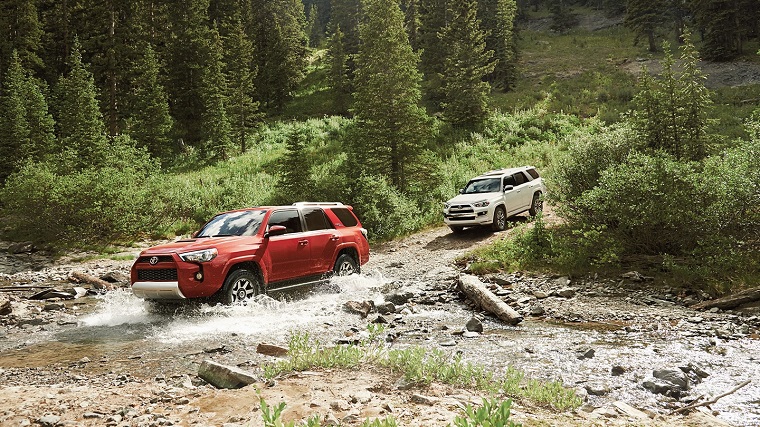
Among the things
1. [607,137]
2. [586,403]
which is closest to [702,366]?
[586,403]

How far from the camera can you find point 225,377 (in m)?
5.20

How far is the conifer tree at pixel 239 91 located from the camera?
3869cm

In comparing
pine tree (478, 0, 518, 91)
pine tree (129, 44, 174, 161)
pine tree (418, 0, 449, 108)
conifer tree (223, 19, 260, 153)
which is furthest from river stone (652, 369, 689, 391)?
pine tree (478, 0, 518, 91)

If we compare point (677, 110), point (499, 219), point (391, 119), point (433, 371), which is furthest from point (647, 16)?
point (433, 371)

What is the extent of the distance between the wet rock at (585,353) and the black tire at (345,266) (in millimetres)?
6138

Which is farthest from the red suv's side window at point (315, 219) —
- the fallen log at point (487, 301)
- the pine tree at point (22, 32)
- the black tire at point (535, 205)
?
the pine tree at point (22, 32)

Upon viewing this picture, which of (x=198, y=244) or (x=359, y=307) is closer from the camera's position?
(x=198, y=244)

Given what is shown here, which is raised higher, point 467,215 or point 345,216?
point 345,216

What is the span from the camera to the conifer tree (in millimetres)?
38688

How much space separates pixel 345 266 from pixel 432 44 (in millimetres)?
44343

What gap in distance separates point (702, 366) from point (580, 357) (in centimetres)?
141

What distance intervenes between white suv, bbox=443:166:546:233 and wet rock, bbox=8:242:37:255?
1776 centimetres

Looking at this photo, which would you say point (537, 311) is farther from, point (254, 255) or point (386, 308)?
point (254, 255)

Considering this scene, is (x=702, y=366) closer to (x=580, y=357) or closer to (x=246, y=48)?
(x=580, y=357)
